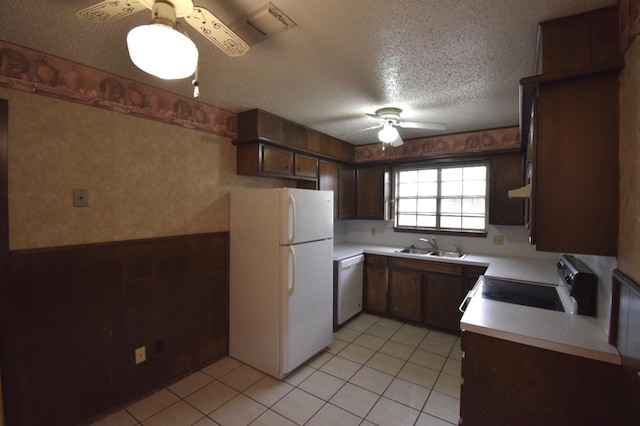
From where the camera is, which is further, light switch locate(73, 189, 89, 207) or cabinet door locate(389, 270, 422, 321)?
cabinet door locate(389, 270, 422, 321)

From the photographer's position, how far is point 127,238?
83.3 inches

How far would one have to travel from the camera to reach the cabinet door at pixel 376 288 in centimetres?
364

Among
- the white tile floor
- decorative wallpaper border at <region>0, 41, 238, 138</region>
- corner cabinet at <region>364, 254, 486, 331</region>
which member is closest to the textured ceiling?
decorative wallpaper border at <region>0, 41, 238, 138</region>

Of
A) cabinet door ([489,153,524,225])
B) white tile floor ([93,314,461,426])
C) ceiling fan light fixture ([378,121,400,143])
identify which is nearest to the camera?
white tile floor ([93,314,461,426])

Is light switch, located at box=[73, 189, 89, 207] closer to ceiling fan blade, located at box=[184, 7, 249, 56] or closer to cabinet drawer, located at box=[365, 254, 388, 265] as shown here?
ceiling fan blade, located at box=[184, 7, 249, 56]

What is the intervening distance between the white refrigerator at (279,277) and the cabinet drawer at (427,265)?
109 centimetres

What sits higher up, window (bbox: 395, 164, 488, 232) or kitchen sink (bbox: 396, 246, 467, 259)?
window (bbox: 395, 164, 488, 232)

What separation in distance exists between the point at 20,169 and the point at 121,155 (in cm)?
54

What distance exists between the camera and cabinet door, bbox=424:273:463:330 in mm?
3191

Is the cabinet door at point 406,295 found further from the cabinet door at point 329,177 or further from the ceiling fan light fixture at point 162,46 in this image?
the ceiling fan light fixture at point 162,46

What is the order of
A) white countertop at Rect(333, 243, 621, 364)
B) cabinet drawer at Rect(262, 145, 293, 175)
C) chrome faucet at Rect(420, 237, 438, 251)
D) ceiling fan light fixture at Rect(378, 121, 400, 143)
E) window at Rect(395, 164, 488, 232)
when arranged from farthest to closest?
A: chrome faucet at Rect(420, 237, 438, 251) → window at Rect(395, 164, 488, 232) → cabinet drawer at Rect(262, 145, 293, 175) → ceiling fan light fixture at Rect(378, 121, 400, 143) → white countertop at Rect(333, 243, 621, 364)

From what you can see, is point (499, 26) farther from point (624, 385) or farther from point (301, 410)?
point (301, 410)

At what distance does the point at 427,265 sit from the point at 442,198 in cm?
105

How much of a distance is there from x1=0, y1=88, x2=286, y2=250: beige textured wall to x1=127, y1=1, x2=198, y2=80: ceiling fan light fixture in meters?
1.31
